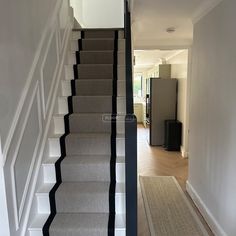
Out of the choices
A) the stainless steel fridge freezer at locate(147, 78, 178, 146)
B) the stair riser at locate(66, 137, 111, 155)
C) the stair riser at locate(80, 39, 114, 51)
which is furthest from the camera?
the stainless steel fridge freezer at locate(147, 78, 178, 146)

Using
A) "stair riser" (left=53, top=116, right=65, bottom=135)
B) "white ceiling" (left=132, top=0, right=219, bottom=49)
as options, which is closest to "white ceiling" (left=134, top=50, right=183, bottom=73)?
"white ceiling" (left=132, top=0, right=219, bottom=49)

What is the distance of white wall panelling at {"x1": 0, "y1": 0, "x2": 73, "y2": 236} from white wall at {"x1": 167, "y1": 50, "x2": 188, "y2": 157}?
3.59 metres

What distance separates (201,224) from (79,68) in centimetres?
246

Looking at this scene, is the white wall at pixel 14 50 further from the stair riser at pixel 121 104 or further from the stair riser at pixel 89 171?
the stair riser at pixel 121 104

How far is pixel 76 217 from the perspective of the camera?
6.40ft

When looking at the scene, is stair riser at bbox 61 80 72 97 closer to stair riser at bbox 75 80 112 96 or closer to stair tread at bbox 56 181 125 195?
stair riser at bbox 75 80 112 96

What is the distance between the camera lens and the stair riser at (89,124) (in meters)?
2.61

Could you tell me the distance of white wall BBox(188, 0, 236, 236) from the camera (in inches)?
89.3

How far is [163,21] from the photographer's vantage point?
350 centimetres

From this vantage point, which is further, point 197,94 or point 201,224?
point 197,94

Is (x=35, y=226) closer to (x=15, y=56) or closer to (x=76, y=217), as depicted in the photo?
(x=76, y=217)

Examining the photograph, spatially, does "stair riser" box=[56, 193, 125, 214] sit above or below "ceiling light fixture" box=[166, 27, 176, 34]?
below

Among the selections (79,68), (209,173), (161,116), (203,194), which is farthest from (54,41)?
(161,116)

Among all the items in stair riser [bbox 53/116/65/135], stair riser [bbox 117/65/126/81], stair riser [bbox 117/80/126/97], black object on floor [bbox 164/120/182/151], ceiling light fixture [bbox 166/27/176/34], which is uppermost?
ceiling light fixture [bbox 166/27/176/34]
